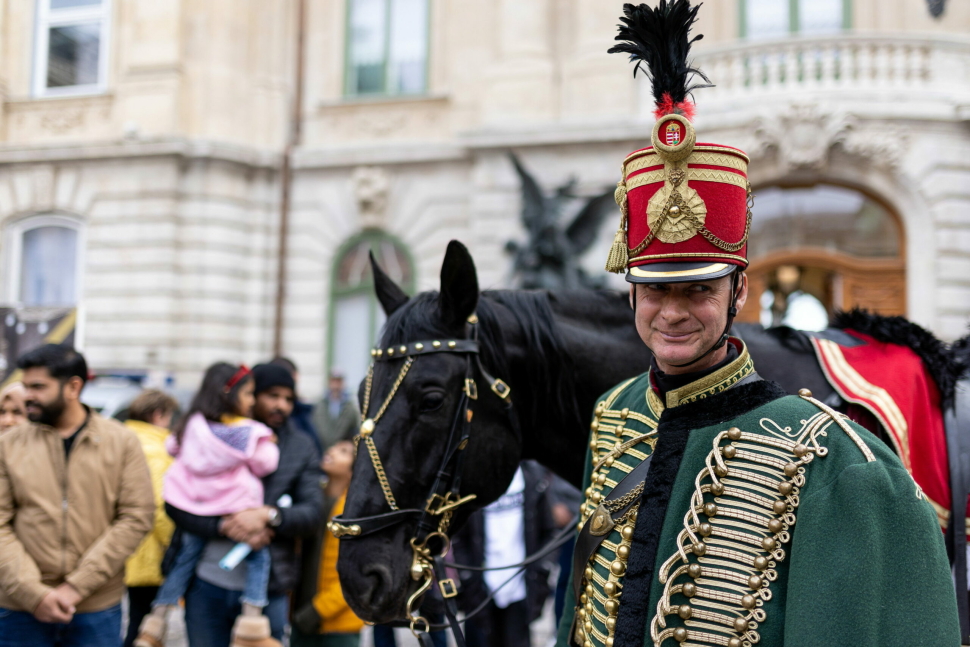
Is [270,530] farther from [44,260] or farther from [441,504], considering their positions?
[44,260]

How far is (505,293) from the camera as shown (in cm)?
307

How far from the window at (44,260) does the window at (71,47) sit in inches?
91.3

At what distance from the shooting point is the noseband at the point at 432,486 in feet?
8.40

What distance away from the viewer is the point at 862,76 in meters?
11.1

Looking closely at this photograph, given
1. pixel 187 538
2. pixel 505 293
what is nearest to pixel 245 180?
pixel 187 538

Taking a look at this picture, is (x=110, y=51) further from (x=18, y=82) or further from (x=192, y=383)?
(x=192, y=383)

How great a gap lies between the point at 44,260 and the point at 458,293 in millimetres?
13385

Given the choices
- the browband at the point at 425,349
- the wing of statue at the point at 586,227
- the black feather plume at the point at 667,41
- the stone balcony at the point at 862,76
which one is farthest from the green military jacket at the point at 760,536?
the stone balcony at the point at 862,76

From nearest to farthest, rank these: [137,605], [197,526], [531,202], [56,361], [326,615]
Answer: [56,361]
[197,526]
[326,615]
[137,605]
[531,202]

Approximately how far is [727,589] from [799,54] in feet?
36.3

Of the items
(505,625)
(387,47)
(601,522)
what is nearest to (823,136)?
(387,47)

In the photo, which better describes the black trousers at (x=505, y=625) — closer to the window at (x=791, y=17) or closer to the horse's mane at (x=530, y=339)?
the horse's mane at (x=530, y=339)

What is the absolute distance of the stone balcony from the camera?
10953 millimetres

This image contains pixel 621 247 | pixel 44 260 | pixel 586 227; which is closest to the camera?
pixel 621 247
